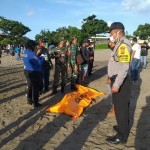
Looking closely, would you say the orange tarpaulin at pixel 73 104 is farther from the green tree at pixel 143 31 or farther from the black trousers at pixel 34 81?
the green tree at pixel 143 31

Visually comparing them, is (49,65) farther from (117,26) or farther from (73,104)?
(117,26)

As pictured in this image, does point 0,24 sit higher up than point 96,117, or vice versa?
point 0,24

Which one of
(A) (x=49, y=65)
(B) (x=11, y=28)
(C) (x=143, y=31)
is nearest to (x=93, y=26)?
(C) (x=143, y=31)

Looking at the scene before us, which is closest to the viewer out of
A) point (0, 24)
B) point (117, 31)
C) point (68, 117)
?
point (117, 31)

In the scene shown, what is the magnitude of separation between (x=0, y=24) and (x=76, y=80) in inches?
2799

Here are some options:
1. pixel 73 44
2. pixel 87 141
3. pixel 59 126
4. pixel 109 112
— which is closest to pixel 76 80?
pixel 73 44

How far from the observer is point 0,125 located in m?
6.24

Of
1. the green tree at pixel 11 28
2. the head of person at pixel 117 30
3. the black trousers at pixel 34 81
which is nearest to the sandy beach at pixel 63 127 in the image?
the black trousers at pixel 34 81

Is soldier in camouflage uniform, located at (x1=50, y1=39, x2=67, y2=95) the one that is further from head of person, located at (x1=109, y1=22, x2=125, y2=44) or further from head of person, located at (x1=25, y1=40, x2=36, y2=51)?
head of person, located at (x1=109, y1=22, x2=125, y2=44)

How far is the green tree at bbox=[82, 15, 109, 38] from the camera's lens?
3912 inches

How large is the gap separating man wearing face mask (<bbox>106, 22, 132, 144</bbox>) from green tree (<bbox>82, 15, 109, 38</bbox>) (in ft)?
309

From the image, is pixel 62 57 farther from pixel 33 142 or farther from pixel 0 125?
pixel 33 142

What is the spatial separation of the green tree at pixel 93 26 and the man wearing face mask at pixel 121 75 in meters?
94.2

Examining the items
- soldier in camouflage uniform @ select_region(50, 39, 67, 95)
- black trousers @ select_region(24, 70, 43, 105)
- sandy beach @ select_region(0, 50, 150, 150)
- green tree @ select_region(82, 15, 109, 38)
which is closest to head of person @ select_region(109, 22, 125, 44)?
sandy beach @ select_region(0, 50, 150, 150)
